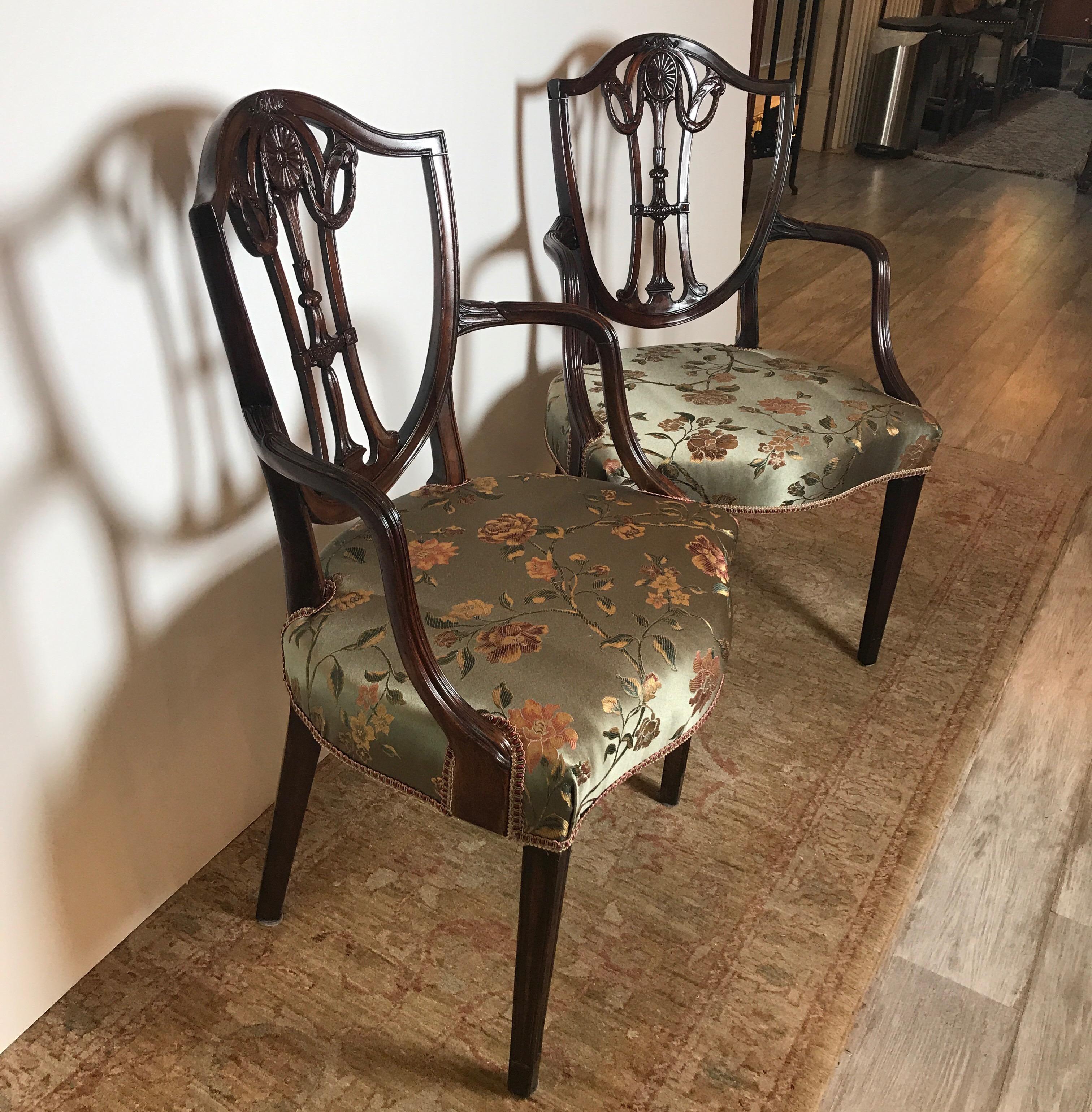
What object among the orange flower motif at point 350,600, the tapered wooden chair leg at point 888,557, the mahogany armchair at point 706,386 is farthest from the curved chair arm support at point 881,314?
the orange flower motif at point 350,600

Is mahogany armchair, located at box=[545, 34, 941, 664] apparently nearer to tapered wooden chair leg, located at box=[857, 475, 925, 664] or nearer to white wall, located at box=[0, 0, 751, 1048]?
tapered wooden chair leg, located at box=[857, 475, 925, 664]

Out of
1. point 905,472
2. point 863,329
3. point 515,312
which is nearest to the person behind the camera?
point 515,312

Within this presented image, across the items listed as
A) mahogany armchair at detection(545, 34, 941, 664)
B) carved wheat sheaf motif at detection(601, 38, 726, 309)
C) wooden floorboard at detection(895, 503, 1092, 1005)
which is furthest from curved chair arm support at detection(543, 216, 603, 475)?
wooden floorboard at detection(895, 503, 1092, 1005)

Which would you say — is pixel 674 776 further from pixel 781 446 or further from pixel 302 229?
pixel 302 229

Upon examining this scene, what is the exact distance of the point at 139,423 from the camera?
3.84 ft

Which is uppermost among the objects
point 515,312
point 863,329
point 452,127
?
point 452,127

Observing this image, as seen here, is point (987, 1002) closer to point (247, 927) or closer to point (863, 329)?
point (247, 927)

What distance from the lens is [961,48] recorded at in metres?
5.54

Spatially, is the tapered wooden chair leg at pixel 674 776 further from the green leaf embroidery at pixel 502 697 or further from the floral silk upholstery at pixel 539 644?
the green leaf embroidery at pixel 502 697

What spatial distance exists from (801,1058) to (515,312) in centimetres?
98

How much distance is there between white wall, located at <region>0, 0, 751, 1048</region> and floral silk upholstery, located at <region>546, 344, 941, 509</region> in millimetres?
349

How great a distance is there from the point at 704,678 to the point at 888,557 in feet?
2.57

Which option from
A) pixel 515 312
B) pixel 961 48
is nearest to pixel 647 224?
pixel 515 312

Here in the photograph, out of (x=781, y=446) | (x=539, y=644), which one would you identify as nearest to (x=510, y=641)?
(x=539, y=644)
